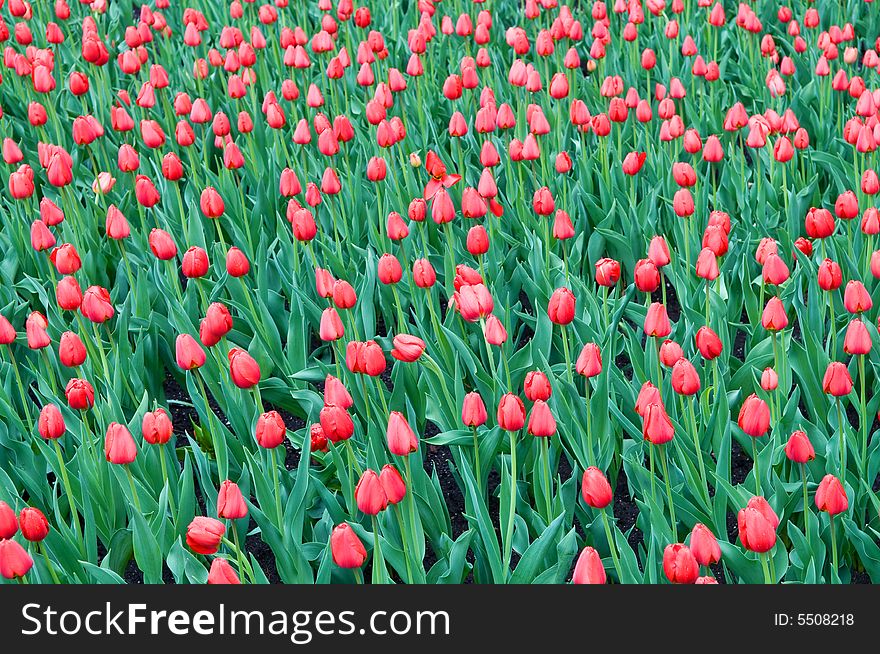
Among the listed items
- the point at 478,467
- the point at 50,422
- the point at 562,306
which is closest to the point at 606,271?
the point at 562,306

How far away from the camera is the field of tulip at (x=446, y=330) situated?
2.51 m

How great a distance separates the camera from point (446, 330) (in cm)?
319

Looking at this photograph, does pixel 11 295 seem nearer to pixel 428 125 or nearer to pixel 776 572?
pixel 428 125

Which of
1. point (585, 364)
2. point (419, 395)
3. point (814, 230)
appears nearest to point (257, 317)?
point (419, 395)

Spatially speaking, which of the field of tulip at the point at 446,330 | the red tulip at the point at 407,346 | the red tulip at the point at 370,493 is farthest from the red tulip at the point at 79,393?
the red tulip at the point at 370,493

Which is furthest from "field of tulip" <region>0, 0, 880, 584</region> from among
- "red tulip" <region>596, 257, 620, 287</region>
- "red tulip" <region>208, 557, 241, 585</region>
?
"red tulip" <region>596, 257, 620, 287</region>

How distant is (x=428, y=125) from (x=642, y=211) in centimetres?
124

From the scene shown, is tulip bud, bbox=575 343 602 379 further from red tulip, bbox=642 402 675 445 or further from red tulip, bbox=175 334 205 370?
red tulip, bbox=175 334 205 370

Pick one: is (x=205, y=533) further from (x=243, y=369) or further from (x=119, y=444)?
(x=243, y=369)

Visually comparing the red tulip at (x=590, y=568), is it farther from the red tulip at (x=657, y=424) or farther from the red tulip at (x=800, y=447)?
the red tulip at (x=800, y=447)

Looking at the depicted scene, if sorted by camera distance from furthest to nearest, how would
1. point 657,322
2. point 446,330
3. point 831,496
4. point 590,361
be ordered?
point 446,330, point 657,322, point 590,361, point 831,496

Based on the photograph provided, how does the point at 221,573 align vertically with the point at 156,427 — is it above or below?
below

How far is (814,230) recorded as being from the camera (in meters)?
3.16

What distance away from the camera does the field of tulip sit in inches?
99.0
